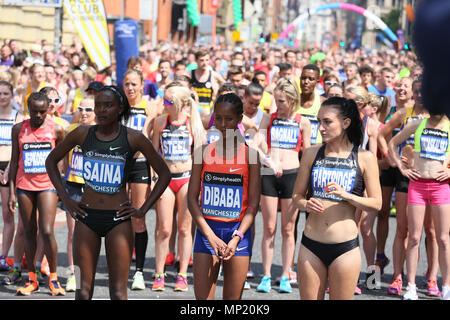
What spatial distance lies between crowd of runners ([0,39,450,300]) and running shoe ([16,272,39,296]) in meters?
0.02

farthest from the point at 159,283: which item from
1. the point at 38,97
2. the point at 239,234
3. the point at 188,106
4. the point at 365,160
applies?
the point at 365,160

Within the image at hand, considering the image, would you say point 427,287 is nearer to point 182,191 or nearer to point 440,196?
point 440,196

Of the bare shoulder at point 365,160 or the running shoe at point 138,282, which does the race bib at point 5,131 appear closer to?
the running shoe at point 138,282

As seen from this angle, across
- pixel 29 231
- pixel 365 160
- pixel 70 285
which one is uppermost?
pixel 365 160

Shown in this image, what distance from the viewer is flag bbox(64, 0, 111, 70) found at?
13.3m

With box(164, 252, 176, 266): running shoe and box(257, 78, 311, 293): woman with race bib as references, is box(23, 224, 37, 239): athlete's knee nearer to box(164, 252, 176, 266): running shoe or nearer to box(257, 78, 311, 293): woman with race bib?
box(164, 252, 176, 266): running shoe

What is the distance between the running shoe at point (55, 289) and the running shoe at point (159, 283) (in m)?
0.88

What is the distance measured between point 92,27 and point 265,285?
7782 millimetres

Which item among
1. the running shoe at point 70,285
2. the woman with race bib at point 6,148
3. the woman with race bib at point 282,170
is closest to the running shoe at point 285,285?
the woman with race bib at point 282,170

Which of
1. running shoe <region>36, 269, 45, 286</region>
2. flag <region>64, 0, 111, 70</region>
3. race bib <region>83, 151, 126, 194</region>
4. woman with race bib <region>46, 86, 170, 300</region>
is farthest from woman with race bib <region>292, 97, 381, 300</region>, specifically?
flag <region>64, 0, 111, 70</region>

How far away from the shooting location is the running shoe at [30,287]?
6.62 m

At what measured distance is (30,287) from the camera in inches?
263

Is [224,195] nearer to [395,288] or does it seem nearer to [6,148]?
[395,288]
